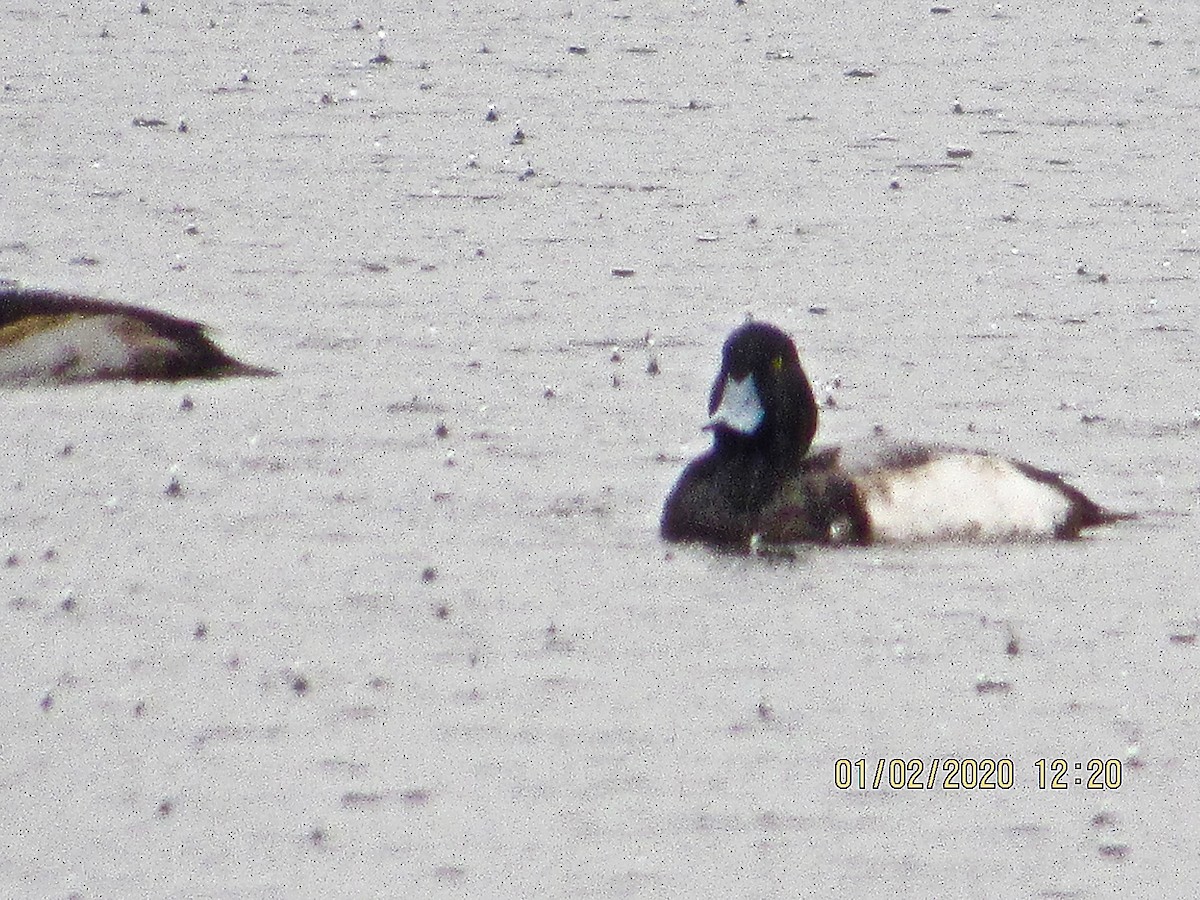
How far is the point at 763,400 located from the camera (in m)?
11.7

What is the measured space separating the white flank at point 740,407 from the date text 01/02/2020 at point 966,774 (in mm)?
3382

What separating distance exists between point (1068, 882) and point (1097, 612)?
2766mm

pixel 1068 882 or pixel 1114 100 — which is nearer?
pixel 1068 882

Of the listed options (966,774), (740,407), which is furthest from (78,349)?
(966,774)

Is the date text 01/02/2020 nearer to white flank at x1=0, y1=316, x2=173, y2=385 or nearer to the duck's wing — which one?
the duck's wing

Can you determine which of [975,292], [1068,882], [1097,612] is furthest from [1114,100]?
[1068,882]

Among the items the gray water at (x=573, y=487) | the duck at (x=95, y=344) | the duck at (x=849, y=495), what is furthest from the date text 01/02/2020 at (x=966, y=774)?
the duck at (x=95, y=344)

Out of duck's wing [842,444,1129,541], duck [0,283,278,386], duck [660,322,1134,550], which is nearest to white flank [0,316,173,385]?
duck [0,283,278,386]

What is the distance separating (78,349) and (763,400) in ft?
14.3

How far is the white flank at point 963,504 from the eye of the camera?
11273mm

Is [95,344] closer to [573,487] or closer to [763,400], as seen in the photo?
[573,487]

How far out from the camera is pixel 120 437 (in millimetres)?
13109

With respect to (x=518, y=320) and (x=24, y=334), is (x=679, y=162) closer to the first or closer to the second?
(x=518, y=320)

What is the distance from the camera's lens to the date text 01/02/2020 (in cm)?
822
